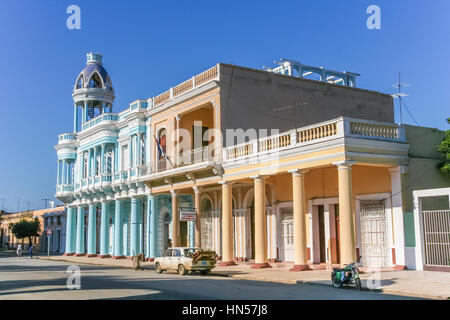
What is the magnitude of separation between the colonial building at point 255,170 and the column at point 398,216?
0.14 feet

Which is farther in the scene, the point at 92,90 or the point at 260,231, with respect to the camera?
the point at 92,90

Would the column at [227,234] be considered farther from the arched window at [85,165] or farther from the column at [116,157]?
the arched window at [85,165]

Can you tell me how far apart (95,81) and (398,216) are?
32899 millimetres

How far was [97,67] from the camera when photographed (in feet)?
147

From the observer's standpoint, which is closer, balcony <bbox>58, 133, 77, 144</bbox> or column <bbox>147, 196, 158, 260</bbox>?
column <bbox>147, 196, 158, 260</bbox>

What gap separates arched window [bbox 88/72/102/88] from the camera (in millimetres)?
44844

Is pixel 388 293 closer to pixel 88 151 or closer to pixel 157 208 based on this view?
pixel 157 208

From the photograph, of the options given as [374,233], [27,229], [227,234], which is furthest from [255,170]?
[27,229]

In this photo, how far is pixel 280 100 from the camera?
28062 mm

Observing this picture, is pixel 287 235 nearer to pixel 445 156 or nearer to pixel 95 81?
pixel 445 156

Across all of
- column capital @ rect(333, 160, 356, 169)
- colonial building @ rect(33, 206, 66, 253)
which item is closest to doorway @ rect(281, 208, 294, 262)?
column capital @ rect(333, 160, 356, 169)

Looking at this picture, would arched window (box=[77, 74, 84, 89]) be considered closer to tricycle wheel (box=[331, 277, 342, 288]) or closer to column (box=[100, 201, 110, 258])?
column (box=[100, 201, 110, 258])

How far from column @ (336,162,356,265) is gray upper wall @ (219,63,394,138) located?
874 cm

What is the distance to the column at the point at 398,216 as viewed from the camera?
19.8 metres
